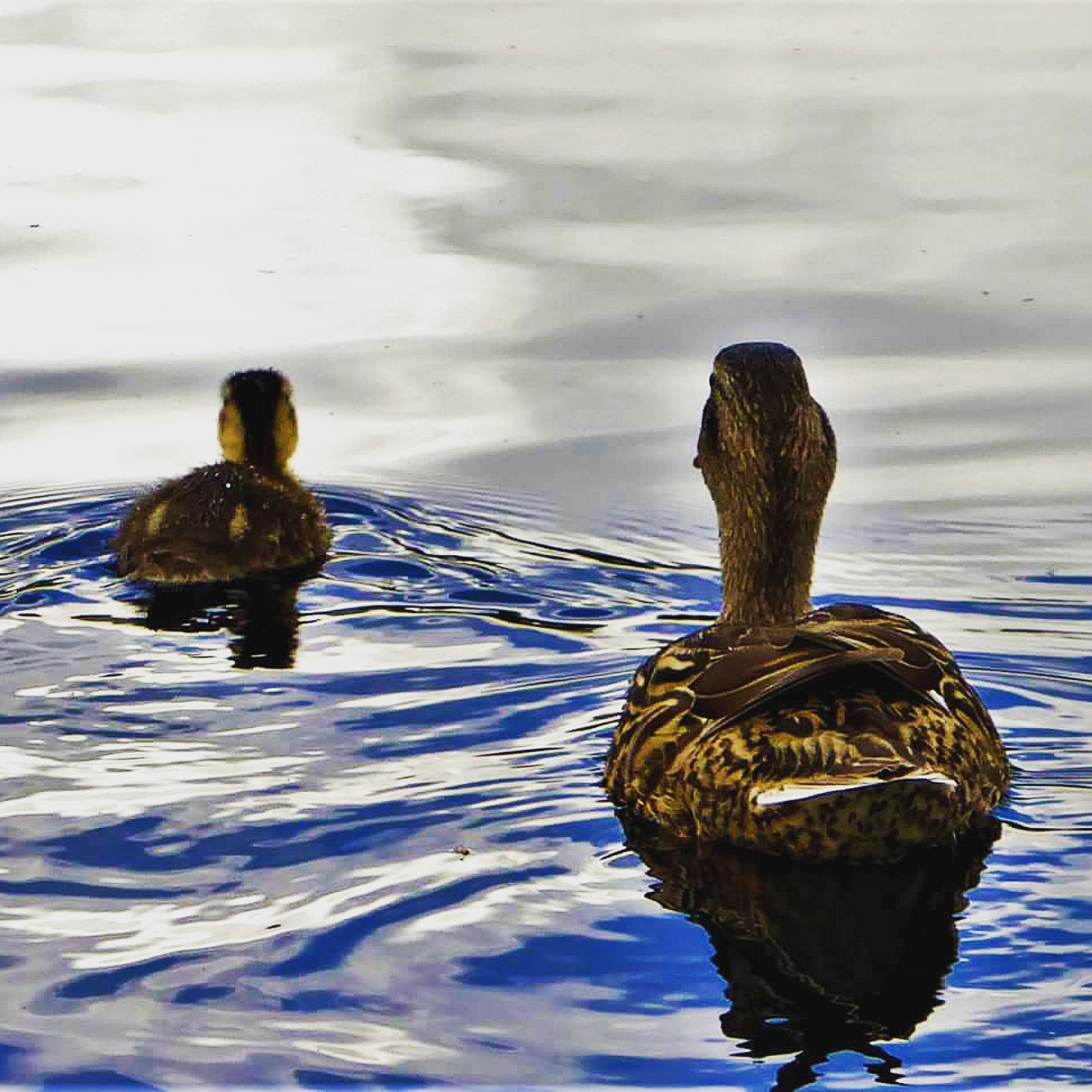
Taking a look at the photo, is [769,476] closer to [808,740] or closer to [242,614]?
[808,740]

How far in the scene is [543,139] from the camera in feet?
46.5

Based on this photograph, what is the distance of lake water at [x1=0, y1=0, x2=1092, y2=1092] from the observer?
529 cm

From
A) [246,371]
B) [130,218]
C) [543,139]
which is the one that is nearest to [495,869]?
[246,371]

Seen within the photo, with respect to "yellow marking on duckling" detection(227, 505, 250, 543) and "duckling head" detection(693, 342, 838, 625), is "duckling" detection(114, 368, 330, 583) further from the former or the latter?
"duckling head" detection(693, 342, 838, 625)

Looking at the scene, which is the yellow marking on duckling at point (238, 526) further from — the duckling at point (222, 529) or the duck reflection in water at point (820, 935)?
the duck reflection in water at point (820, 935)

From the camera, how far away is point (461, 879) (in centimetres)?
588

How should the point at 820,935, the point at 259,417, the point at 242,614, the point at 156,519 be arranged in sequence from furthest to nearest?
the point at 259,417, the point at 156,519, the point at 242,614, the point at 820,935

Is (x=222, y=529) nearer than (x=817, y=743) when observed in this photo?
No

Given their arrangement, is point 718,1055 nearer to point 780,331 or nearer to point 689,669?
point 689,669

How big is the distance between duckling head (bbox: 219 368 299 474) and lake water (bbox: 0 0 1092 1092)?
33 centimetres

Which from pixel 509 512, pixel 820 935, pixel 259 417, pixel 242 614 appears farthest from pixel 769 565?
pixel 259 417

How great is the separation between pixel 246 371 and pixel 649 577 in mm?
1938

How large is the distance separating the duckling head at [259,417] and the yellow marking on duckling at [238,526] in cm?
47

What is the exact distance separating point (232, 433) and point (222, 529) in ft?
2.54
